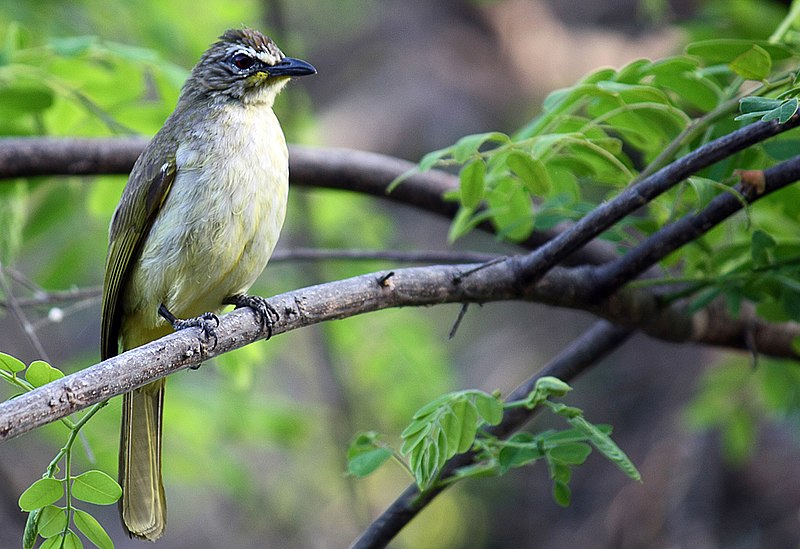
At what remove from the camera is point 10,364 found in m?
2.00

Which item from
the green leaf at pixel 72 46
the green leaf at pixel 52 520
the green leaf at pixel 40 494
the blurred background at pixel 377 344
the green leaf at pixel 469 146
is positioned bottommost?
the blurred background at pixel 377 344

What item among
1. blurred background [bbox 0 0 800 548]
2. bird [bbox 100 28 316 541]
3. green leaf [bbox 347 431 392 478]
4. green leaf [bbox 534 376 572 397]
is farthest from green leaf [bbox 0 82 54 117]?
green leaf [bbox 534 376 572 397]

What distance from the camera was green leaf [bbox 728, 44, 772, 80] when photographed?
2.42 m

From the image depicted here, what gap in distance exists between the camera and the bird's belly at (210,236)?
125 inches

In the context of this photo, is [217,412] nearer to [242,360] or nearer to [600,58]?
[242,360]

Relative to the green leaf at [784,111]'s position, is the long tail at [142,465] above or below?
below

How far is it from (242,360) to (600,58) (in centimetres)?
428

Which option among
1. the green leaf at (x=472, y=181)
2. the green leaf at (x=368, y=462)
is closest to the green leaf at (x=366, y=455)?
the green leaf at (x=368, y=462)

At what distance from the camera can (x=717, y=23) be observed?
424cm

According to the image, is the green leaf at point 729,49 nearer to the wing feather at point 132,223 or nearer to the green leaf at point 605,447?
the green leaf at point 605,447

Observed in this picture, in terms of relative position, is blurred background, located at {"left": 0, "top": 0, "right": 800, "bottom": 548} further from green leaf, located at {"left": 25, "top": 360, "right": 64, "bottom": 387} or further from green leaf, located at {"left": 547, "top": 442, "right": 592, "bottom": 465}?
green leaf, located at {"left": 547, "top": 442, "right": 592, "bottom": 465}

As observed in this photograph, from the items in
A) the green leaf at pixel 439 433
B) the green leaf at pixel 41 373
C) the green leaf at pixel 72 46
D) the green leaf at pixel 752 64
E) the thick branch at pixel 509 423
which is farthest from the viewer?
the green leaf at pixel 72 46

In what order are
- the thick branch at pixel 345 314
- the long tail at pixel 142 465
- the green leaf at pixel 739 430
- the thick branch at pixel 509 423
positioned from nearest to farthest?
1. the thick branch at pixel 345 314
2. the thick branch at pixel 509 423
3. the long tail at pixel 142 465
4. the green leaf at pixel 739 430

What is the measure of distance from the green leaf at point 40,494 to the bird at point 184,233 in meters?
0.85
